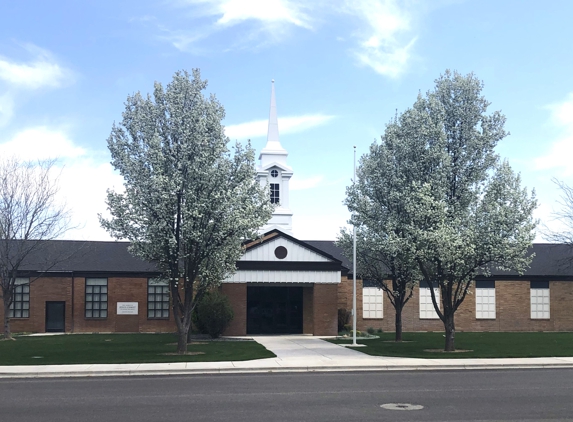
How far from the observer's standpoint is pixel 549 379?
1769 centimetres

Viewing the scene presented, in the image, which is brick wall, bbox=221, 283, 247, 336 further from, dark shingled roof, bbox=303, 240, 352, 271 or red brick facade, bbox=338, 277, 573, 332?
dark shingled roof, bbox=303, 240, 352, 271

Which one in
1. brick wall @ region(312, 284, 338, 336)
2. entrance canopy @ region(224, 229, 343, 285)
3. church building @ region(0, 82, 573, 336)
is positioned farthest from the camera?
brick wall @ region(312, 284, 338, 336)

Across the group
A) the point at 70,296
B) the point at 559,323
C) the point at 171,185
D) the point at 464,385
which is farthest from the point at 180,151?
the point at 559,323

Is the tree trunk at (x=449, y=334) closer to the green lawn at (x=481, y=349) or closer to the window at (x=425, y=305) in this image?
the green lawn at (x=481, y=349)

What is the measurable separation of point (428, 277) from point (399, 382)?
9.52 m

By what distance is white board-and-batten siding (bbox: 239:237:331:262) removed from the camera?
37.0 metres

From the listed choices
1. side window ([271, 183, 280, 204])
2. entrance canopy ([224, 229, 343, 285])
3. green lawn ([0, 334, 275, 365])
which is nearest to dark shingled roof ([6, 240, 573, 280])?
entrance canopy ([224, 229, 343, 285])

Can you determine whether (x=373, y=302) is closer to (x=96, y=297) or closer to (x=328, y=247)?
(x=328, y=247)

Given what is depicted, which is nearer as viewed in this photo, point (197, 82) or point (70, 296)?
point (197, 82)

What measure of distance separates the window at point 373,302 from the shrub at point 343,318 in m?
2.09

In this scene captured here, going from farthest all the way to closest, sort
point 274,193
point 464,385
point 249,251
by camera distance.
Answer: point 274,193, point 249,251, point 464,385

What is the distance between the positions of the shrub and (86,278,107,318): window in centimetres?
1393

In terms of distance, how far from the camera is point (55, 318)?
135 ft

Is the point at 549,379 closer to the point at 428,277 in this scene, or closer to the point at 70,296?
the point at 428,277
